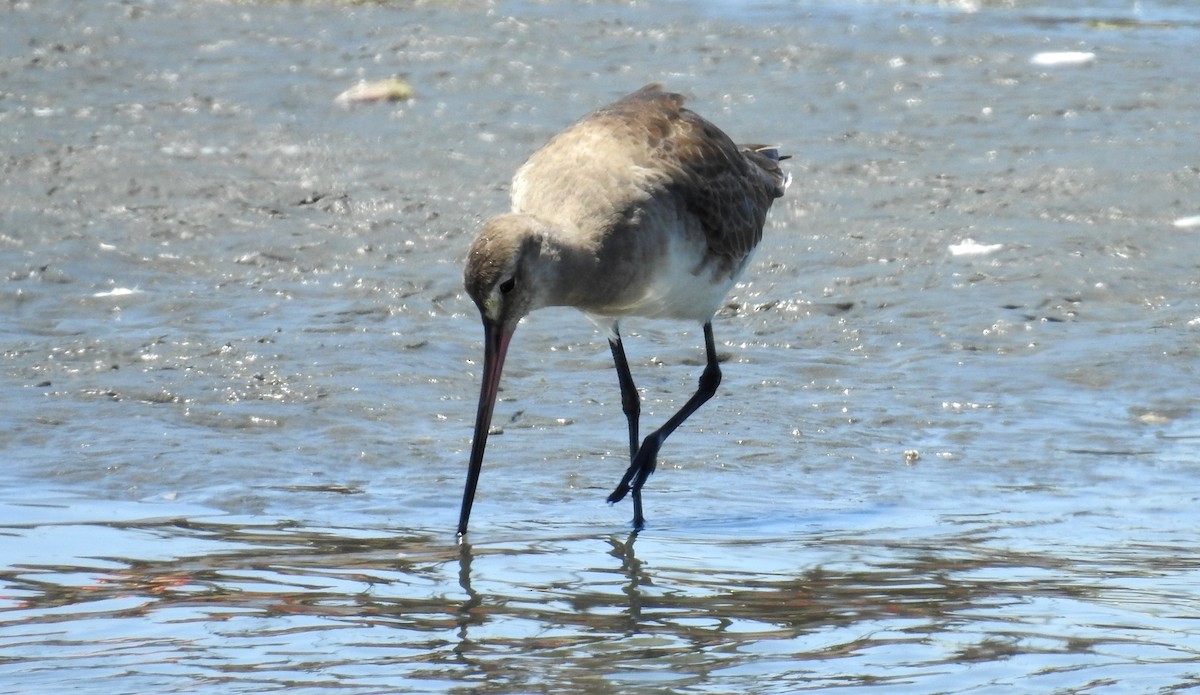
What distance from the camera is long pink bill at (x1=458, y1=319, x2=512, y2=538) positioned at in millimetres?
5078

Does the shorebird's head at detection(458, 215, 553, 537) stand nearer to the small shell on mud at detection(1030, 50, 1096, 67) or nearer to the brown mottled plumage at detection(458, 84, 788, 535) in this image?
the brown mottled plumage at detection(458, 84, 788, 535)

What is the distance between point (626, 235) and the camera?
17.7 feet

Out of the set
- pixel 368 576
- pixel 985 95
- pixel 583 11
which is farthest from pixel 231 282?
pixel 583 11

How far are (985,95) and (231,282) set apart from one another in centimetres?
551

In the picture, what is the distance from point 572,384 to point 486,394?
1834 millimetres

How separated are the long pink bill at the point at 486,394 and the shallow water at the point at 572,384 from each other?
141 mm

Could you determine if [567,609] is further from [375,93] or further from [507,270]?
[375,93]

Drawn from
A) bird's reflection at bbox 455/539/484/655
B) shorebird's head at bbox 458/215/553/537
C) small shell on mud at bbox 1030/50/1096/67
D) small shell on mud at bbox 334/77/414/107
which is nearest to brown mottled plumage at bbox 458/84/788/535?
shorebird's head at bbox 458/215/553/537

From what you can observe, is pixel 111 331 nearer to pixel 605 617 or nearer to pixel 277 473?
pixel 277 473

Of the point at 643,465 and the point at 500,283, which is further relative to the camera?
the point at 643,465

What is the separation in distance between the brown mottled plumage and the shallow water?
45 centimetres

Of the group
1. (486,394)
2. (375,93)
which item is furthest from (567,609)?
(375,93)

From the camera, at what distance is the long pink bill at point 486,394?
5078mm

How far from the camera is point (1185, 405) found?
6.67 metres
